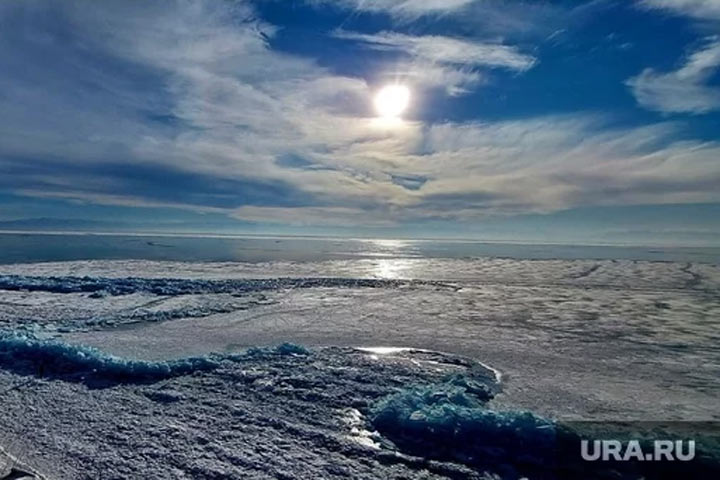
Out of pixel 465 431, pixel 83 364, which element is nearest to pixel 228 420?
pixel 465 431

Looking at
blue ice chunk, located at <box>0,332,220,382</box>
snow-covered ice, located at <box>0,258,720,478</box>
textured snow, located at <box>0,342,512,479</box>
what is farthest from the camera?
blue ice chunk, located at <box>0,332,220,382</box>

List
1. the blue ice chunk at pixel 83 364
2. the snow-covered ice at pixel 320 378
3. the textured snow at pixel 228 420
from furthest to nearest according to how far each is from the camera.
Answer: the blue ice chunk at pixel 83 364
the snow-covered ice at pixel 320 378
the textured snow at pixel 228 420

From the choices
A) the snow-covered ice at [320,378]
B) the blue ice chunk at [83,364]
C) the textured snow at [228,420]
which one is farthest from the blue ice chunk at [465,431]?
the blue ice chunk at [83,364]

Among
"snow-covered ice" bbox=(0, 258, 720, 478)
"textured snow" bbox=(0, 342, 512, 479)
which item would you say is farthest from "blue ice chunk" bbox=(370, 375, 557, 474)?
Result: "textured snow" bbox=(0, 342, 512, 479)

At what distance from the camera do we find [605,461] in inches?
139

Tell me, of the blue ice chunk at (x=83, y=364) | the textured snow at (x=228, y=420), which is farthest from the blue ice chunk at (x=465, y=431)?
the blue ice chunk at (x=83, y=364)

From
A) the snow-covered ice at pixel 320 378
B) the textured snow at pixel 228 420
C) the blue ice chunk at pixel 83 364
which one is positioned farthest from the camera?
the blue ice chunk at pixel 83 364

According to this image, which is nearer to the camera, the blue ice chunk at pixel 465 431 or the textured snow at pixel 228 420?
the textured snow at pixel 228 420

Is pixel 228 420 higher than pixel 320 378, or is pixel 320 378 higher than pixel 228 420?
pixel 320 378

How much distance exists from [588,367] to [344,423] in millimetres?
3519

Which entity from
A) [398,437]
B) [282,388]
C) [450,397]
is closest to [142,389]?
[282,388]

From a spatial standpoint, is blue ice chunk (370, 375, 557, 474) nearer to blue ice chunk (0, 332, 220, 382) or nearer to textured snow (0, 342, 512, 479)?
textured snow (0, 342, 512, 479)

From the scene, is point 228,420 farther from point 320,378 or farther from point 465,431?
point 465,431

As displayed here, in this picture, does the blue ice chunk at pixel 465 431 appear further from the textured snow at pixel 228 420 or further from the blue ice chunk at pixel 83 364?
the blue ice chunk at pixel 83 364
